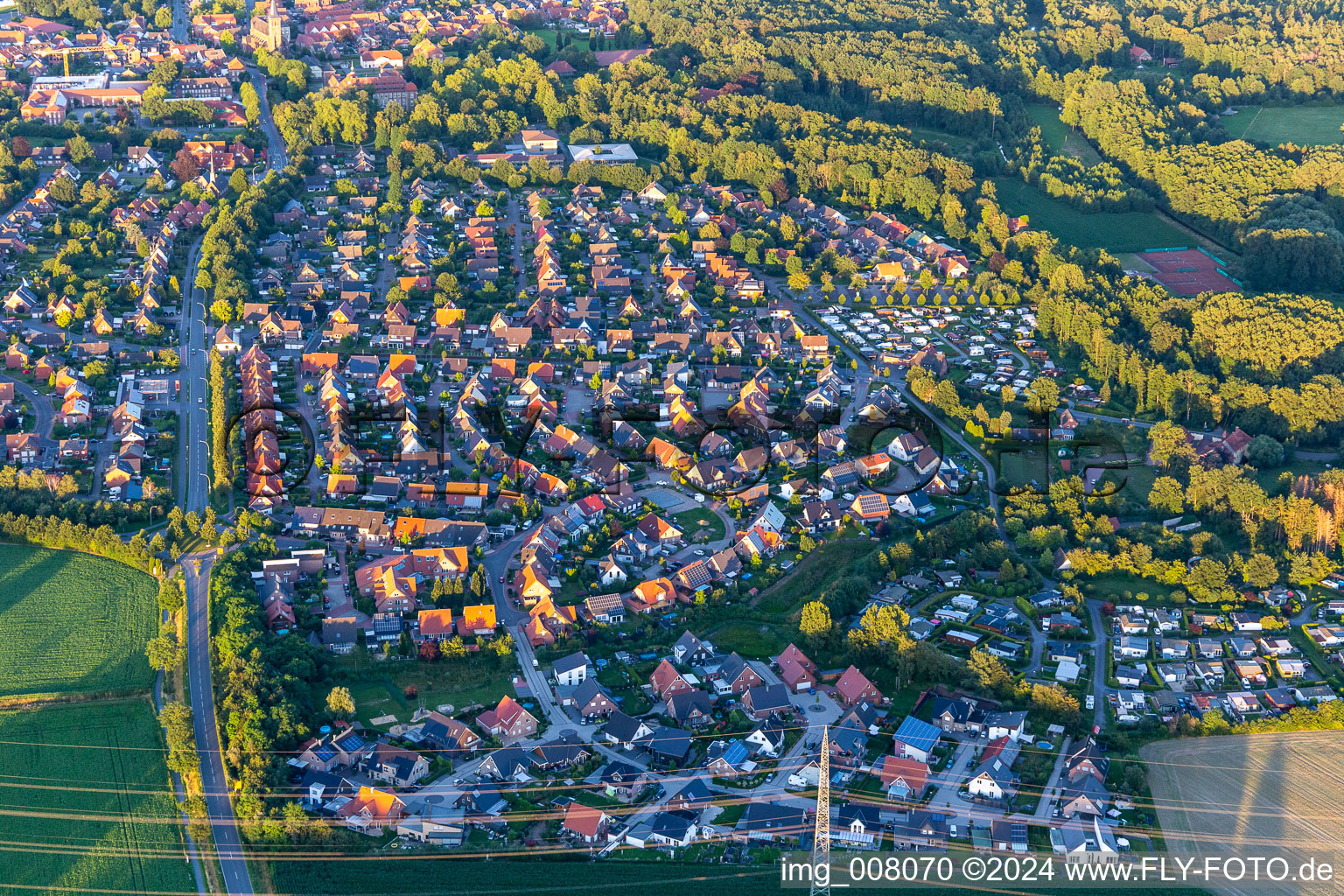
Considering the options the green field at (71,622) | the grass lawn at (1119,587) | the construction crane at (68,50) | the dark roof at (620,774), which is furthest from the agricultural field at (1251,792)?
the construction crane at (68,50)

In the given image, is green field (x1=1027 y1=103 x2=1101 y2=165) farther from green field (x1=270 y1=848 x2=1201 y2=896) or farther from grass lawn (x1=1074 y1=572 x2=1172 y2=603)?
green field (x1=270 y1=848 x2=1201 y2=896)

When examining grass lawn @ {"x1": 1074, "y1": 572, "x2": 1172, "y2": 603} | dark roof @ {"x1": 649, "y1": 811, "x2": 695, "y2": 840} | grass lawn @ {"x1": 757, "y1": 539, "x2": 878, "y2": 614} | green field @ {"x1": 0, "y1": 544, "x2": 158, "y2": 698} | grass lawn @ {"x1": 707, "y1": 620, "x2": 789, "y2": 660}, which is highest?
grass lawn @ {"x1": 1074, "y1": 572, "x2": 1172, "y2": 603}

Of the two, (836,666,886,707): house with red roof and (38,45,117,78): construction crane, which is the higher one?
(38,45,117,78): construction crane

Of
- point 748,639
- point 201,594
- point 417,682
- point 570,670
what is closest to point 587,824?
point 570,670

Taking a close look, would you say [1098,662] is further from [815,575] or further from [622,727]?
[622,727]

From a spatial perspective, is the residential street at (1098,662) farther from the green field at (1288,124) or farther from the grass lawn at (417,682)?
the green field at (1288,124)

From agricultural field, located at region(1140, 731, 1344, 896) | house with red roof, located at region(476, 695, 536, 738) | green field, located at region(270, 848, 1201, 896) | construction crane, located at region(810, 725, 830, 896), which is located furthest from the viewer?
house with red roof, located at region(476, 695, 536, 738)

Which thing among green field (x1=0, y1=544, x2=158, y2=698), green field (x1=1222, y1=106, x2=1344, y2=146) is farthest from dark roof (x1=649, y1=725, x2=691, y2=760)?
green field (x1=1222, y1=106, x2=1344, y2=146)
